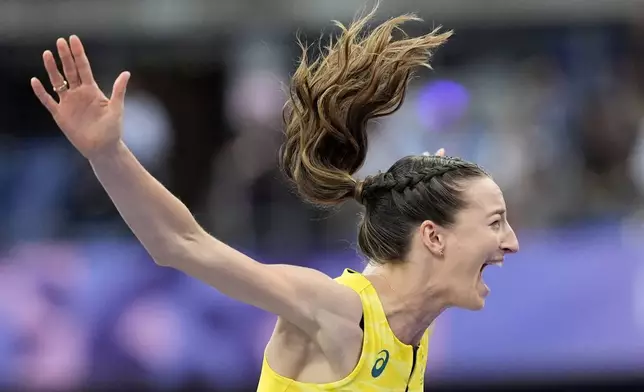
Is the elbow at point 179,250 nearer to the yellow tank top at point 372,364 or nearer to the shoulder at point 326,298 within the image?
the shoulder at point 326,298

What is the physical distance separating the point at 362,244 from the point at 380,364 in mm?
543

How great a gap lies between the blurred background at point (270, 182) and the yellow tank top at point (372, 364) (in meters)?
4.42

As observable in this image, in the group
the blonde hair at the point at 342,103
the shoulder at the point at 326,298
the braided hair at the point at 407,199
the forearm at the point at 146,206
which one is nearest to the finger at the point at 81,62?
the forearm at the point at 146,206

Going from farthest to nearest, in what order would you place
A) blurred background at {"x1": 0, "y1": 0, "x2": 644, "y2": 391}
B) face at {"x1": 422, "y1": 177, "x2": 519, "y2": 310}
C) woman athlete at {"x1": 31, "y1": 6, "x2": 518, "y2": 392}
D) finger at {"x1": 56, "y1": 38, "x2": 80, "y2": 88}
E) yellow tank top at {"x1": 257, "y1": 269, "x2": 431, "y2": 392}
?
blurred background at {"x1": 0, "y1": 0, "x2": 644, "y2": 391}, face at {"x1": 422, "y1": 177, "x2": 519, "y2": 310}, yellow tank top at {"x1": 257, "y1": 269, "x2": 431, "y2": 392}, woman athlete at {"x1": 31, "y1": 6, "x2": 518, "y2": 392}, finger at {"x1": 56, "y1": 38, "x2": 80, "y2": 88}

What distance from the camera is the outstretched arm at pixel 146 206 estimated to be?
365 cm

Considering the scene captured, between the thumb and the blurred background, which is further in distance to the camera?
the blurred background

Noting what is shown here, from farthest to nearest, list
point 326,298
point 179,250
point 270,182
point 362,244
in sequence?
point 270,182 < point 362,244 < point 326,298 < point 179,250

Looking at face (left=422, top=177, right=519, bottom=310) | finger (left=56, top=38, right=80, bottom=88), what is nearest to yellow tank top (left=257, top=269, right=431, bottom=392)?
face (left=422, top=177, right=519, bottom=310)

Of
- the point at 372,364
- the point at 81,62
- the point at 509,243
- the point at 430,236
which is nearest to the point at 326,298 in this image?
the point at 372,364

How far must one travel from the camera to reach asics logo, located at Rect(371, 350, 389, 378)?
4426 mm

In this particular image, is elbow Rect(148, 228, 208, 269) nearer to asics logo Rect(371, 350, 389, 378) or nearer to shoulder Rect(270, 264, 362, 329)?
shoulder Rect(270, 264, 362, 329)

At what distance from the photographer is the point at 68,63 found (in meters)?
3.60

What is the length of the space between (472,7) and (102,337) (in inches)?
192

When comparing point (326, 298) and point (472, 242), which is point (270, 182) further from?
point (326, 298)
